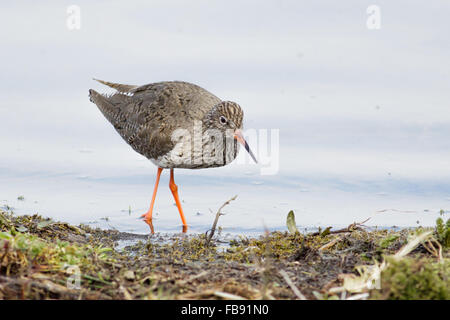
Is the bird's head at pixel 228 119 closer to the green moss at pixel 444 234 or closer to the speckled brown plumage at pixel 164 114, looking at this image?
the speckled brown plumage at pixel 164 114

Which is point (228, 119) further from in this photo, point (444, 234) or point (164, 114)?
point (444, 234)

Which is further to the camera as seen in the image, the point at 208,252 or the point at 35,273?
the point at 208,252

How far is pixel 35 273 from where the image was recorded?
4574 mm

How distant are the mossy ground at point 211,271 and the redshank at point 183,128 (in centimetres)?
270

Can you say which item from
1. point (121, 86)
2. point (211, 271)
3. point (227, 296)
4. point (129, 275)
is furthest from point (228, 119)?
point (227, 296)

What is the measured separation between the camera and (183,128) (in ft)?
30.5

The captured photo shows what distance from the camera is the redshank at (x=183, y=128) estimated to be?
9.13 metres

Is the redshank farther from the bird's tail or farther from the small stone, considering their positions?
the small stone

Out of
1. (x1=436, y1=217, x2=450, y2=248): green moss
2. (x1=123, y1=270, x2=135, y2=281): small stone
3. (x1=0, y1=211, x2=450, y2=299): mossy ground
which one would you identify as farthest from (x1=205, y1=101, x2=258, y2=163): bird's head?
(x1=123, y1=270, x2=135, y2=281): small stone

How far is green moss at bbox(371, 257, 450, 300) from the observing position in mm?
4242

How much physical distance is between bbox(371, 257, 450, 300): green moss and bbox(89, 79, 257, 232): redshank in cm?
464

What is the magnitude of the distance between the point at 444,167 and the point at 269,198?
295 centimetres
